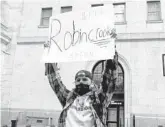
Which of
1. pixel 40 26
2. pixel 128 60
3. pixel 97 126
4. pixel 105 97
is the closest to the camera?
pixel 97 126

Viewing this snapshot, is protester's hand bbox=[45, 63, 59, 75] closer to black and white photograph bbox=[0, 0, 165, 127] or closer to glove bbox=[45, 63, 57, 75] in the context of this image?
glove bbox=[45, 63, 57, 75]

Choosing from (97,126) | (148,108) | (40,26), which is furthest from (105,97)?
(40,26)

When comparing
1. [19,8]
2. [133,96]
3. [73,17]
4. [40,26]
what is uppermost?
[19,8]

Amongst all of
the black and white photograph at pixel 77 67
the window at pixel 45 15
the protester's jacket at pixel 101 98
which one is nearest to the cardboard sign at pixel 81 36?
the protester's jacket at pixel 101 98

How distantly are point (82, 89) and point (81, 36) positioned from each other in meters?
0.88

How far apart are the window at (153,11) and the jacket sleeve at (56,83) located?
1166 cm

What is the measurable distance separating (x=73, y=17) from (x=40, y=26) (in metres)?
11.7

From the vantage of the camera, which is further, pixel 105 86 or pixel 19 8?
pixel 19 8

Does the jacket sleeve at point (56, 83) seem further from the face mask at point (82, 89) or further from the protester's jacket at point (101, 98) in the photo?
the face mask at point (82, 89)

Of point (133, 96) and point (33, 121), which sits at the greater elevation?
point (133, 96)

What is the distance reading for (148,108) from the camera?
12.7 meters

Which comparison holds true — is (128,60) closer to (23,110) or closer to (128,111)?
(128,111)

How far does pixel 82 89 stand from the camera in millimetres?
2809

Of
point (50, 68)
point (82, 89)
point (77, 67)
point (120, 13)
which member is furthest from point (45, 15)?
point (82, 89)
